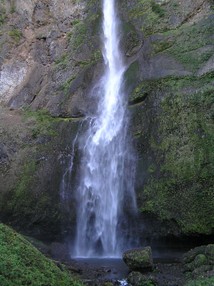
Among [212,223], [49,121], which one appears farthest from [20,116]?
[212,223]

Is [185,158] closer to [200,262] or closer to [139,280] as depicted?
[200,262]

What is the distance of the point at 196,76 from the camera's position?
1725cm

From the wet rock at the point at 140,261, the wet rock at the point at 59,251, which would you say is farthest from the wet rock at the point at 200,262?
the wet rock at the point at 59,251

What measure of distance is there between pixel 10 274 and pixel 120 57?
51.6 ft

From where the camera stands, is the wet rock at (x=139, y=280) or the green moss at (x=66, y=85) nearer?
the wet rock at (x=139, y=280)

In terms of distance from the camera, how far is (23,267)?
8.22 m

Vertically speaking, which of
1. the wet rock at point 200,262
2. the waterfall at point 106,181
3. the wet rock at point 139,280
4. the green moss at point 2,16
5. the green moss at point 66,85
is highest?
→ the green moss at point 2,16

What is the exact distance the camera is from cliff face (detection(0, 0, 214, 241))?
15.4m

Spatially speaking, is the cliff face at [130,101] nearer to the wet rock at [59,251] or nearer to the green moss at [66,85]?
the green moss at [66,85]

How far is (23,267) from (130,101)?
11688mm

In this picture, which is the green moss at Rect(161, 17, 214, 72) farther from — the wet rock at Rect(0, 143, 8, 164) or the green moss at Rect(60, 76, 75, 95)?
the wet rock at Rect(0, 143, 8, 164)

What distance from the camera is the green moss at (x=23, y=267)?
7.81 metres

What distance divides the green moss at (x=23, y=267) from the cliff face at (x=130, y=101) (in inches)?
286

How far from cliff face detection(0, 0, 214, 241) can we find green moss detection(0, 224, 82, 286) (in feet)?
23.8
